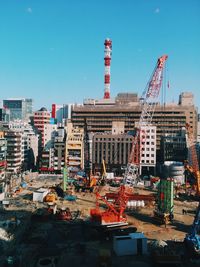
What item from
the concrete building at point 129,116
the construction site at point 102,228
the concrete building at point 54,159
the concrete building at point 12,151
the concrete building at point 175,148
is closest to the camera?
the construction site at point 102,228

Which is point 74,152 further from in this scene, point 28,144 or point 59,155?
point 28,144

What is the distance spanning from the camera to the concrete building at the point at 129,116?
101 metres

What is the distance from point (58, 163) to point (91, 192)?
77.2 ft

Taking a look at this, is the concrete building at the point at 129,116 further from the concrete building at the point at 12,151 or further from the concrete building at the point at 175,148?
the concrete building at the point at 12,151

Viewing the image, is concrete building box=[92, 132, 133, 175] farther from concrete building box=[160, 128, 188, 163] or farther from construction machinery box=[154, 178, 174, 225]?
construction machinery box=[154, 178, 174, 225]

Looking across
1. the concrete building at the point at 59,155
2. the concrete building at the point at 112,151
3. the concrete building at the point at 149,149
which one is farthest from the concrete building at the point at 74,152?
the concrete building at the point at 149,149

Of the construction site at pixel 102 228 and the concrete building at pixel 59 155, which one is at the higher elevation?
the concrete building at pixel 59 155

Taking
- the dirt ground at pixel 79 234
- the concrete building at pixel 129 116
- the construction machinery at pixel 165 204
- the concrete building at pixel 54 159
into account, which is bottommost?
the dirt ground at pixel 79 234

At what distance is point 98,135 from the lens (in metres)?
84.9

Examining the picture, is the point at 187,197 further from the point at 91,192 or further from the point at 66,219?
the point at 66,219

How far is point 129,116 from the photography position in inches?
4072

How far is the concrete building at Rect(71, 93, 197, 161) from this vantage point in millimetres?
100625

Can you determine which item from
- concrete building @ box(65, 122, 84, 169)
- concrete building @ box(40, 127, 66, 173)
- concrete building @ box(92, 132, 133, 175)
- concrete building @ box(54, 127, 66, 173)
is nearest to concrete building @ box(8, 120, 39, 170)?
concrete building @ box(40, 127, 66, 173)

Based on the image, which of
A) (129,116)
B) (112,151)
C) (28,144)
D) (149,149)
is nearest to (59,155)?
(28,144)
